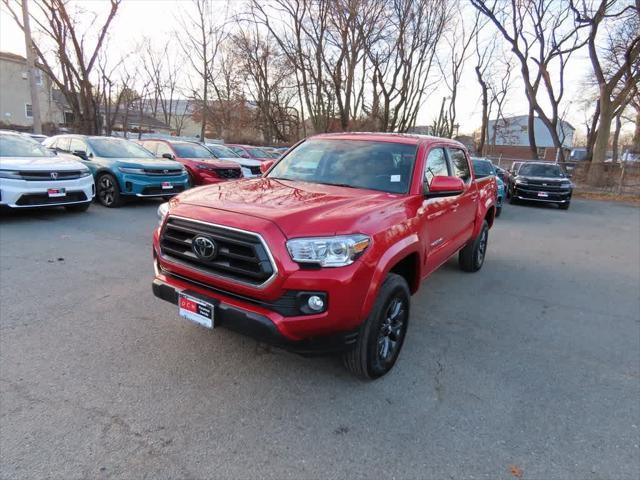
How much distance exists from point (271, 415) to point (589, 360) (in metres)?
2.88

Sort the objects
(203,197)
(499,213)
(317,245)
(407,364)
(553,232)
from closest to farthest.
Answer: (317,245) → (203,197) → (407,364) → (553,232) → (499,213)

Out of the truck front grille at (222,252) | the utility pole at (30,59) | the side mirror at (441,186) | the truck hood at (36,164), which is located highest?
the utility pole at (30,59)

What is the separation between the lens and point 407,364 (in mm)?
3387

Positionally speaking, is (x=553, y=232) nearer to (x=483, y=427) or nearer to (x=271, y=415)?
(x=483, y=427)

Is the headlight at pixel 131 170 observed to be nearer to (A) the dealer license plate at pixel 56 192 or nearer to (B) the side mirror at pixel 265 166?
(A) the dealer license plate at pixel 56 192

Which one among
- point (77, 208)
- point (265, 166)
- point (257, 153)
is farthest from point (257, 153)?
point (265, 166)

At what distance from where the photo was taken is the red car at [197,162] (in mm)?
11297

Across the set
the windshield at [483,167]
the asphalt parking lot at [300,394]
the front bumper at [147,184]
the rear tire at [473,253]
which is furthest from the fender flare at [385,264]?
the windshield at [483,167]

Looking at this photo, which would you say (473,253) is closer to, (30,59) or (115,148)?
(115,148)

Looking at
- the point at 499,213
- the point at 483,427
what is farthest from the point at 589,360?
the point at 499,213

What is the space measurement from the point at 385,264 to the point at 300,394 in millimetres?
1095

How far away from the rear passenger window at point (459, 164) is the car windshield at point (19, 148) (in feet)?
26.0

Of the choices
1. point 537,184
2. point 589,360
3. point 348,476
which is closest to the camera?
point 348,476

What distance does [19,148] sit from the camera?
8.12m
